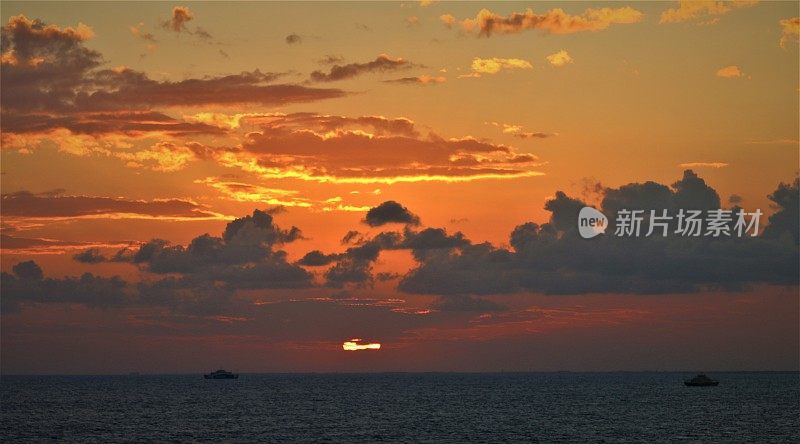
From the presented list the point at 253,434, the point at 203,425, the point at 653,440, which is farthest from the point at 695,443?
the point at 203,425

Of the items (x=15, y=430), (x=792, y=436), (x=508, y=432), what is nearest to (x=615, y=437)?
(x=508, y=432)

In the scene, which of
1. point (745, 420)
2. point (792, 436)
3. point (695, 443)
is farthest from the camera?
→ point (745, 420)

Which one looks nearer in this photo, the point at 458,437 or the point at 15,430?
the point at 458,437

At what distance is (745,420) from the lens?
652 ft

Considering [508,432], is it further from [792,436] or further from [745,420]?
[745,420]

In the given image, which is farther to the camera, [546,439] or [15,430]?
[15,430]

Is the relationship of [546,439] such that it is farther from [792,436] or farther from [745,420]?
[745,420]

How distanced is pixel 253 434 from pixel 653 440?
6429 centimetres

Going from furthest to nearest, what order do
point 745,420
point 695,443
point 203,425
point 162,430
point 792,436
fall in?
point 745,420 < point 203,425 < point 162,430 < point 792,436 < point 695,443

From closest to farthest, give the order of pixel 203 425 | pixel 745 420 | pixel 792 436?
pixel 792 436 < pixel 203 425 < pixel 745 420

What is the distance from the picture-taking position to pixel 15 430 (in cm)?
17525

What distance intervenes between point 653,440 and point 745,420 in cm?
5355

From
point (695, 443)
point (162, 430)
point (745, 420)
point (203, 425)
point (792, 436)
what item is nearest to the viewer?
point (695, 443)

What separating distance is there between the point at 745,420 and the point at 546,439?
63.3 metres
